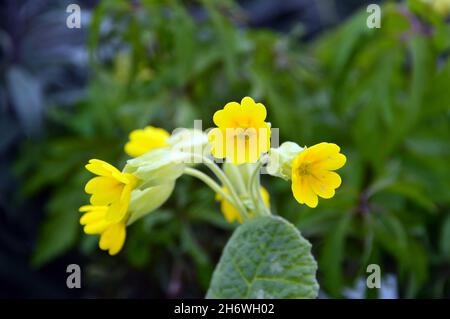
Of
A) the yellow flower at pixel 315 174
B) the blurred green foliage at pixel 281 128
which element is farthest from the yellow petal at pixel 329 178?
the blurred green foliage at pixel 281 128

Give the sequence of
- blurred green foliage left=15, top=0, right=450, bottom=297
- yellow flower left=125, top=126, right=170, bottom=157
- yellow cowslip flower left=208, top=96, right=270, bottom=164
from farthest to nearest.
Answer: blurred green foliage left=15, top=0, right=450, bottom=297 → yellow flower left=125, top=126, right=170, bottom=157 → yellow cowslip flower left=208, top=96, right=270, bottom=164

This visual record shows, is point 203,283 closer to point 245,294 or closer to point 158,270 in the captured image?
point 158,270

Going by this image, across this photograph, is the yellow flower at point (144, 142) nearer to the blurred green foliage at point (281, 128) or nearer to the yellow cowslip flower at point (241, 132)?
the yellow cowslip flower at point (241, 132)

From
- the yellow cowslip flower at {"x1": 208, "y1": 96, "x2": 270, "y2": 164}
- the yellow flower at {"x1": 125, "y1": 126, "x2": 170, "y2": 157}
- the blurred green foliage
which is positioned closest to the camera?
the yellow cowslip flower at {"x1": 208, "y1": 96, "x2": 270, "y2": 164}

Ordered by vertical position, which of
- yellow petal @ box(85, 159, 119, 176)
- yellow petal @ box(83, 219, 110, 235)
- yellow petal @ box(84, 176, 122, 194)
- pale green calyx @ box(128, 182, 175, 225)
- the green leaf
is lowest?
the green leaf

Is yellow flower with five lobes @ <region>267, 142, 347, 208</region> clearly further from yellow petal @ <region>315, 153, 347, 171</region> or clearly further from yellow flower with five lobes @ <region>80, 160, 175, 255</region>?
yellow flower with five lobes @ <region>80, 160, 175, 255</region>

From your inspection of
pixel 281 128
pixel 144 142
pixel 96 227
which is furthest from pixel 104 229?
pixel 281 128

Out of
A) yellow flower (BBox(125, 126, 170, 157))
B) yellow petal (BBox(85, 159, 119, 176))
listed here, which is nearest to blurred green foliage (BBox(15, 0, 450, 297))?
yellow flower (BBox(125, 126, 170, 157))
